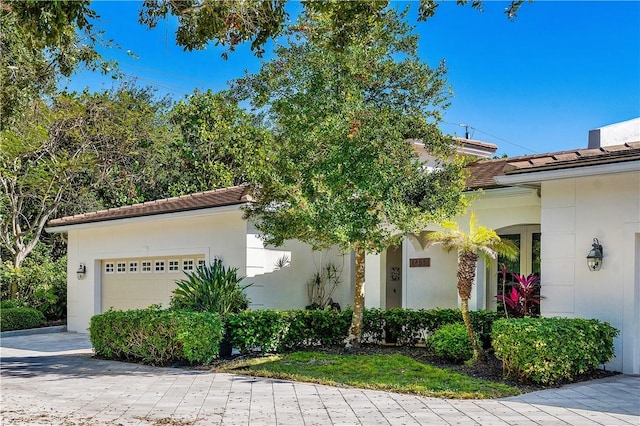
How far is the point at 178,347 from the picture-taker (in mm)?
12250

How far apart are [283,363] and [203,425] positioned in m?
4.69

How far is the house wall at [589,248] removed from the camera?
35.6 ft

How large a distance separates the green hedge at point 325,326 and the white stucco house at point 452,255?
121cm

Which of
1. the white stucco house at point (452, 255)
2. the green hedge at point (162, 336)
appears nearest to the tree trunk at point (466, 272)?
the white stucco house at point (452, 255)

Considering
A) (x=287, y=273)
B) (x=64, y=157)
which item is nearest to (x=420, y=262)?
(x=287, y=273)

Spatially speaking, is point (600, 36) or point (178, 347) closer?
point (178, 347)

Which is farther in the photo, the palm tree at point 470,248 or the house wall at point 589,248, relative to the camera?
the palm tree at point 470,248

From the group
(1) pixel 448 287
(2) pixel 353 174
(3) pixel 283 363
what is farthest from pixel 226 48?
(1) pixel 448 287

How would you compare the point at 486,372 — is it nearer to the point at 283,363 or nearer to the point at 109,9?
the point at 283,363

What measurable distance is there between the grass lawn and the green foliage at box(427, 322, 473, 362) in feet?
1.77

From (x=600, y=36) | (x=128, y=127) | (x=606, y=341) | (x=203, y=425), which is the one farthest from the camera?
(x=128, y=127)

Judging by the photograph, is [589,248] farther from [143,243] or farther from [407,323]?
[143,243]

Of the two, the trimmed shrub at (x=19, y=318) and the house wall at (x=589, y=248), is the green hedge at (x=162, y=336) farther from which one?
the trimmed shrub at (x=19, y=318)

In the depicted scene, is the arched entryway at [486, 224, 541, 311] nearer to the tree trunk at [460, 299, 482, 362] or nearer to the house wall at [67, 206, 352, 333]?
the house wall at [67, 206, 352, 333]
